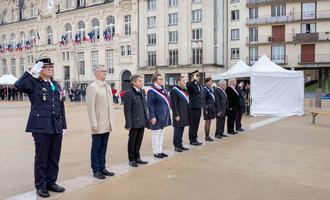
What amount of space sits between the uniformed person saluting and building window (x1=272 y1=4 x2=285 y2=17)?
4576 cm

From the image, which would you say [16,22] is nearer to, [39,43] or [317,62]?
[39,43]

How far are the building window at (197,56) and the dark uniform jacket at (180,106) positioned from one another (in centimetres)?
3929

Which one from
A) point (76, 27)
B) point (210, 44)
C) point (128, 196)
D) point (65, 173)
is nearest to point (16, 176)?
point (65, 173)

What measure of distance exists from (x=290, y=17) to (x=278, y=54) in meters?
4.84

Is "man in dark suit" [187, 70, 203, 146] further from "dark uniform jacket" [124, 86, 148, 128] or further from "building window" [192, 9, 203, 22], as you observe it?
"building window" [192, 9, 203, 22]

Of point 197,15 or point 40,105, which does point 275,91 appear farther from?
point 197,15

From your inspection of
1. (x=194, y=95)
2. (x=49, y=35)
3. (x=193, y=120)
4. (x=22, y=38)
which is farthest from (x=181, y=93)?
(x=22, y=38)

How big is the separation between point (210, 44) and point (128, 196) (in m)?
42.8

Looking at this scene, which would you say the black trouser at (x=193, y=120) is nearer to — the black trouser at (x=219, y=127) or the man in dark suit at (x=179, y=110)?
the man in dark suit at (x=179, y=110)

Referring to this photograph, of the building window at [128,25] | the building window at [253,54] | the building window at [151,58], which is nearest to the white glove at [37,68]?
the building window at [253,54]

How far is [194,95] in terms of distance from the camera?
9.20 metres

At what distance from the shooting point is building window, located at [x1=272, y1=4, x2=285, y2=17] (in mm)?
46531

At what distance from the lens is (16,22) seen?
2724 inches

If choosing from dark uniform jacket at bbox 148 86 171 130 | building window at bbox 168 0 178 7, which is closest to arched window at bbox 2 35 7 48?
building window at bbox 168 0 178 7
